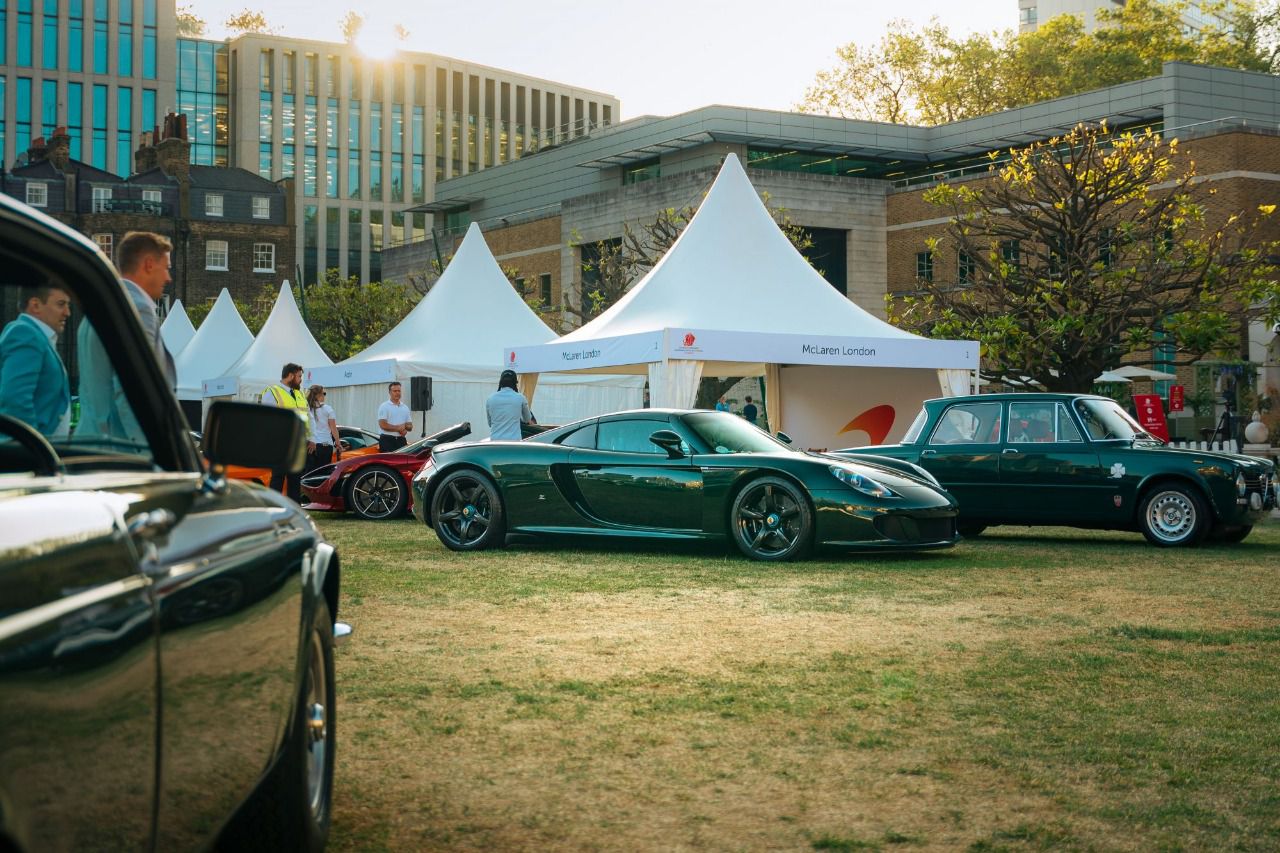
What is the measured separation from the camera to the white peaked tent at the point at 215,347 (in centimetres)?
3847

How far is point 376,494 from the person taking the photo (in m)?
17.8

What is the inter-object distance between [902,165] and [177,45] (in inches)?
2224

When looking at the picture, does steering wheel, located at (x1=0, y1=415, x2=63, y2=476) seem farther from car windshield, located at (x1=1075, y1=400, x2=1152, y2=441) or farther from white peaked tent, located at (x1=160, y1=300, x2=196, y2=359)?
white peaked tent, located at (x1=160, y1=300, x2=196, y2=359)

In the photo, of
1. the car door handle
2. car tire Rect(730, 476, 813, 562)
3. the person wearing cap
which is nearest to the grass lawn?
car tire Rect(730, 476, 813, 562)

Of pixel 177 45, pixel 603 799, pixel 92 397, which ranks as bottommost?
pixel 603 799

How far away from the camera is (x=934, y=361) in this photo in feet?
63.9

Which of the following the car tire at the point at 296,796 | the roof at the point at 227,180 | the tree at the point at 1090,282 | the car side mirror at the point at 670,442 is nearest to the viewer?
the car tire at the point at 296,796

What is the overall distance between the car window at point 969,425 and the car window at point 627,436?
12.1 ft

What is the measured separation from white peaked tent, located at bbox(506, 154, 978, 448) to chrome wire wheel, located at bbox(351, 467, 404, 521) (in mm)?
3311

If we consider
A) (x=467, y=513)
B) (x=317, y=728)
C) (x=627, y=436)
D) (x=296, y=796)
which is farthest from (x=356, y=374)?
(x=296, y=796)

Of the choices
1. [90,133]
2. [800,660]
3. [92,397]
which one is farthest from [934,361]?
[90,133]

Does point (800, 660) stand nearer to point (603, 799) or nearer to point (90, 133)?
point (603, 799)

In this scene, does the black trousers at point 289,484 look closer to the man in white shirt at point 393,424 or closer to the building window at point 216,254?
the man in white shirt at point 393,424

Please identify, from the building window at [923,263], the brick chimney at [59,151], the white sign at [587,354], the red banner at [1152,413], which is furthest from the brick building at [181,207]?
the white sign at [587,354]
